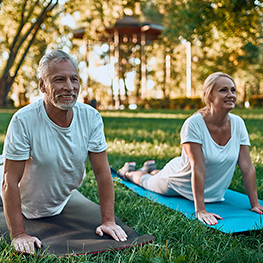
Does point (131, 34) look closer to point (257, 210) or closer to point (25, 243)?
point (257, 210)

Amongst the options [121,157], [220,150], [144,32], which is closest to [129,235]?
[220,150]

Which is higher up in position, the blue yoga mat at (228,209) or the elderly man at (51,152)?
the elderly man at (51,152)

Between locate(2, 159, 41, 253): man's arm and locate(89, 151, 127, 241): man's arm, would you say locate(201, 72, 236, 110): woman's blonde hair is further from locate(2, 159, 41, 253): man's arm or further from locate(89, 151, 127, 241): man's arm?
locate(2, 159, 41, 253): man's arm

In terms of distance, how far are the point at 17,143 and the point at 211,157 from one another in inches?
75.3

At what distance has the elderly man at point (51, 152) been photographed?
8.38 feet

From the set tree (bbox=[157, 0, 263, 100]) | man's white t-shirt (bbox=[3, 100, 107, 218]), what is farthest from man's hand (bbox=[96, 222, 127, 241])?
tree (bbox=[157, 0, 263, 100])

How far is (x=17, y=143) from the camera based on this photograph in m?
2.55

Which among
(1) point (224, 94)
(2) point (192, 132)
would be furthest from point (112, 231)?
(1) point (224, 94)

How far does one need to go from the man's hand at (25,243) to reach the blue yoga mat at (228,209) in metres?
1.39

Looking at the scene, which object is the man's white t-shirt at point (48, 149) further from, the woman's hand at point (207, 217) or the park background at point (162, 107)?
the woman's hand at point (207, 217)

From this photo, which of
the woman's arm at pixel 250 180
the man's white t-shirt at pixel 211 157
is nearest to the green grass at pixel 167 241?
the man's white t-shirt at pixel 211 157

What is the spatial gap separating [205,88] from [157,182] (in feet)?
4.24

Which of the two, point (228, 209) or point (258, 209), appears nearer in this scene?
point (258, 209)

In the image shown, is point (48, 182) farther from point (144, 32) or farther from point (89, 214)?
point (144, 32)
